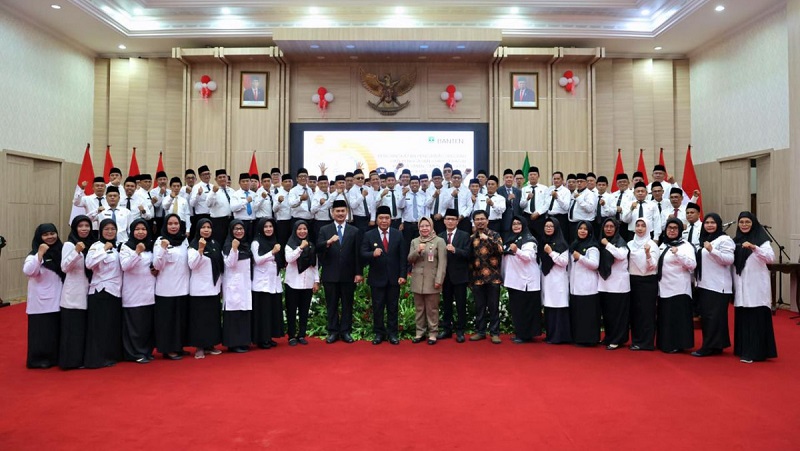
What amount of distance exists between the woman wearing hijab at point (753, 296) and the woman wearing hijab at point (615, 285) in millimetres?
1091

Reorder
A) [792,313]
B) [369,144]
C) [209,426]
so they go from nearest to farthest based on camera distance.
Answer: [209,426] < [792,313] < [369,144]

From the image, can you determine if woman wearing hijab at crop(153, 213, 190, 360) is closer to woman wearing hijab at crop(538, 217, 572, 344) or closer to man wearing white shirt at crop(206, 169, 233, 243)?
man wearing white shirt at crop(206, 169, 233, 243)

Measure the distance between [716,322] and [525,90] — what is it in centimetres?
761

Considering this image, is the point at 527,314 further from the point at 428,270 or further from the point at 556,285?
the point at 428,270

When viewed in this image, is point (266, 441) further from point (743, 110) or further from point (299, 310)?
point (743, 110)

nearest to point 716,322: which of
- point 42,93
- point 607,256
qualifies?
point 607,256

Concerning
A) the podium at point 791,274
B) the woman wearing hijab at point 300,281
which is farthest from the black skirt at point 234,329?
the podium at point 791,274

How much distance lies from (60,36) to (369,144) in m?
6.80

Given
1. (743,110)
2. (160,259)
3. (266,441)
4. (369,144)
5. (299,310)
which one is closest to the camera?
(266,441)

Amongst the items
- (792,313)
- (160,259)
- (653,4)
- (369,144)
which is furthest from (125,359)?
(653,4)

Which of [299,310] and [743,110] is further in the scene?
[743,110]

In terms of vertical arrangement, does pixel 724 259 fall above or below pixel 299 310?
above

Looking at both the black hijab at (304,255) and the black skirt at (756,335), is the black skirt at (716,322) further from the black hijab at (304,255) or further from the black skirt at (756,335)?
the black hijab at (304,255)

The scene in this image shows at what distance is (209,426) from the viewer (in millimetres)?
3545
